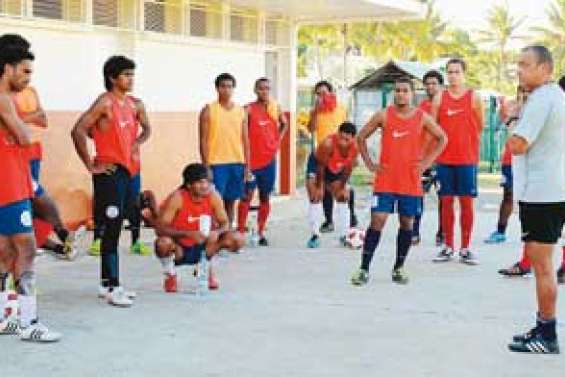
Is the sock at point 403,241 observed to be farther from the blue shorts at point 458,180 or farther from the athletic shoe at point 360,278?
the blue shorts at point 458,180

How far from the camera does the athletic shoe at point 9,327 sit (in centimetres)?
669

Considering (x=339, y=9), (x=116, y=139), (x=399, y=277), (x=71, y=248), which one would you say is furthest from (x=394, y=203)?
(x=339, y=9)

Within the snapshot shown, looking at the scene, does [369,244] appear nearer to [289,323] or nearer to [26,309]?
[289,323]

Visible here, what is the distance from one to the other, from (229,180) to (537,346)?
469 cm

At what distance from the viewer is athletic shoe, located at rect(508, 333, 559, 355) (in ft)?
21.1

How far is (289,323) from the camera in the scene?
23.8 ft

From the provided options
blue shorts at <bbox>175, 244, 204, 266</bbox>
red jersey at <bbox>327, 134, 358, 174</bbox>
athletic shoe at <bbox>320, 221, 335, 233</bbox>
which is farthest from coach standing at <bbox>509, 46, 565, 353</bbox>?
athletic shoe at <bbox>320, 221, 335, 233</bbox>

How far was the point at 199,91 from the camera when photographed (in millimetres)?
14258

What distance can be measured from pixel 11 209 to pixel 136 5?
683cm

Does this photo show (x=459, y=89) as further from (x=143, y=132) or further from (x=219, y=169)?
(x=143, y=132)

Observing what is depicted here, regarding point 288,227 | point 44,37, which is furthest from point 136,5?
point 288,227

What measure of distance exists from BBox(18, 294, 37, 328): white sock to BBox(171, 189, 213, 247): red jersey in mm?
1820

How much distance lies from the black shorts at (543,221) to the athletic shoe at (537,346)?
24.5 inches

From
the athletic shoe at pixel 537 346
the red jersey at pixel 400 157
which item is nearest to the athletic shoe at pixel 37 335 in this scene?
the athletic shoe at pixel 537 346
